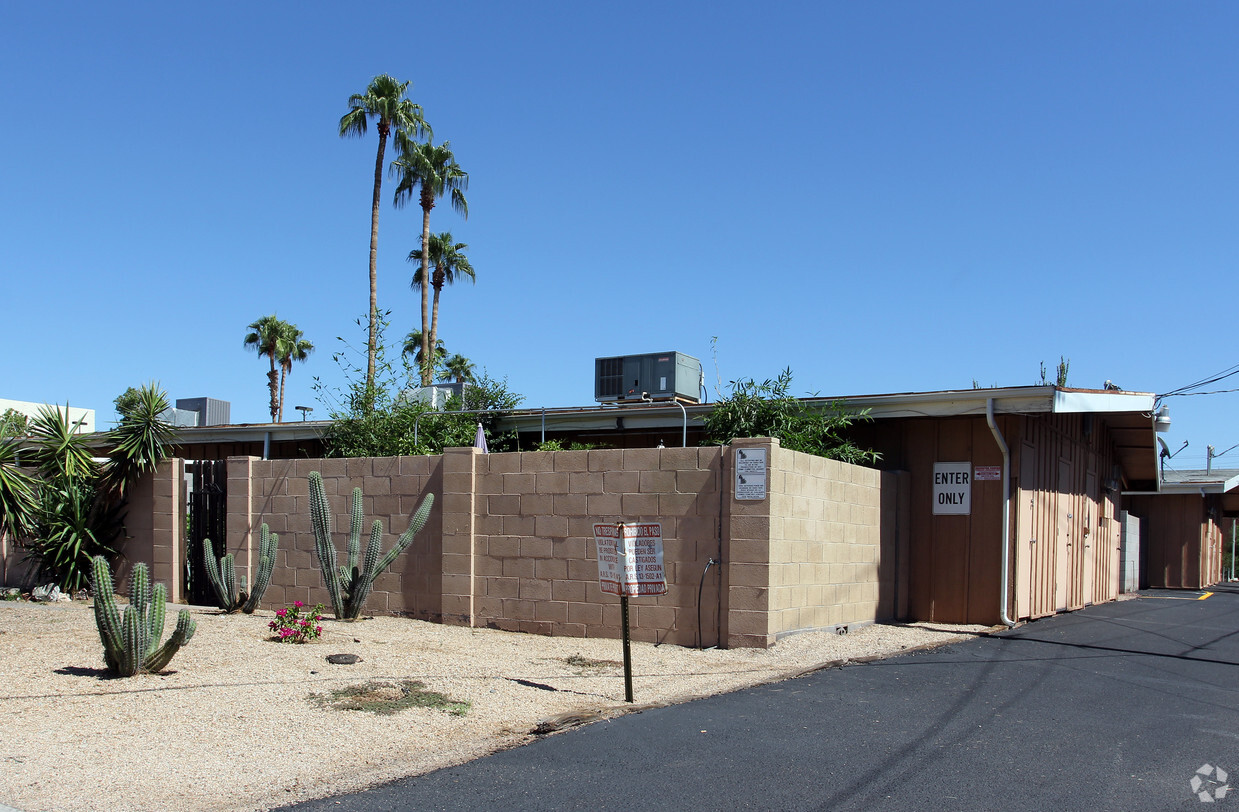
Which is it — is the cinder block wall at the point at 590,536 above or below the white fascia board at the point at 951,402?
below

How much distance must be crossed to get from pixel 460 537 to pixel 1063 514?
33.9ft

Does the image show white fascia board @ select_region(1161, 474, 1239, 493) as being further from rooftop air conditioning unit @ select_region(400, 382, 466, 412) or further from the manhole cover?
the manhole cover

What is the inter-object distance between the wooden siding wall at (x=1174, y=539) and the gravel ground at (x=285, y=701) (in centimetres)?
2258

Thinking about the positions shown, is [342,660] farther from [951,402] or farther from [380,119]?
[380,119]

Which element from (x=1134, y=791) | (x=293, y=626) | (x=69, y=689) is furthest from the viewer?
(x=293, y=626)

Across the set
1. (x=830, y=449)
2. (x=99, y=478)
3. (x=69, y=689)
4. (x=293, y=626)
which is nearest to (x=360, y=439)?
(x=99, y=478)

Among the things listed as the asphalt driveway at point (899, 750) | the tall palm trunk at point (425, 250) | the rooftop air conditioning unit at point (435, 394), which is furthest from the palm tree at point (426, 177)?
the asphalt driveway at point (899, 750)

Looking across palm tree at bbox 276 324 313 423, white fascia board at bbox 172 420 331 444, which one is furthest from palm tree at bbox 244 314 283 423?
white fascia board at bbox 172 420 331 444

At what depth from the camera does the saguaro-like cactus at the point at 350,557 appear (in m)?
12.5

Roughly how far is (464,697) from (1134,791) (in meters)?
4.92

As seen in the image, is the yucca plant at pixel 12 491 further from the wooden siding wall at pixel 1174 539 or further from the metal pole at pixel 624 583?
the wooden siding wall at pixel 1174 539

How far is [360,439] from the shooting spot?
16.9 m

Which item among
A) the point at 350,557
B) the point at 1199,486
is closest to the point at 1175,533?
the point at 1199,486

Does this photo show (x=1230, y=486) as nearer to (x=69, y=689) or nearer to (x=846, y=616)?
(x=846, y=616)
